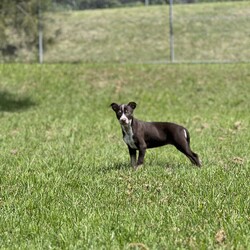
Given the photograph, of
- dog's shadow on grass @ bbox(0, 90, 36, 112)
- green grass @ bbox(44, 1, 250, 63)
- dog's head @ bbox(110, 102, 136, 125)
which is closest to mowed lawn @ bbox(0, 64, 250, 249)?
dog's shadow on grass @ bbox(0, 90, 36, 112)

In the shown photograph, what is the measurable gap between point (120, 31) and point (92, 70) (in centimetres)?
687

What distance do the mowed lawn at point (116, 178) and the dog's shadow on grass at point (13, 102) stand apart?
0.05 metres

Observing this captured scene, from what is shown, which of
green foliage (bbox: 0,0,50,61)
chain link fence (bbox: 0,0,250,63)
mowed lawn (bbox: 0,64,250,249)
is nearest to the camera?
mowed lawn (bbox: 0,64,250,249)

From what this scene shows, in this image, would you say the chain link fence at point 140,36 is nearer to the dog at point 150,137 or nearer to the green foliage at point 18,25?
the green foliage at point 18,25

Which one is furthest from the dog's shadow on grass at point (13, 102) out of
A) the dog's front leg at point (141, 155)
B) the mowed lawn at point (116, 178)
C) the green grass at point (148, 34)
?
the dog's front leg at point (141, 155)

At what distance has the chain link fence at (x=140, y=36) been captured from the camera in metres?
26.6

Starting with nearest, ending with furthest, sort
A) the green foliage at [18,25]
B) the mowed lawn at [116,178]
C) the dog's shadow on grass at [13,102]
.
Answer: the mowed lawn at [116,178]
the dog's shadow on grass at [13,102]
the green foliage at [18,25]

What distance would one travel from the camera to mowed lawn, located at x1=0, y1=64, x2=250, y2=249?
4664 millimetres

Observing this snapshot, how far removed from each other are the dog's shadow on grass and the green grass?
19.2 ft

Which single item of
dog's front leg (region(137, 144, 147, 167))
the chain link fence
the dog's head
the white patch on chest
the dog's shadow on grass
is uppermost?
the chain link fence

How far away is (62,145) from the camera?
11.7 meters

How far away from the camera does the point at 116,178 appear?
7.29m

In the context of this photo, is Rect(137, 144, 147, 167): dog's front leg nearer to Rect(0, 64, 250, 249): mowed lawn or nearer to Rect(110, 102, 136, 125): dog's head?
Rect(0, 64, 250, 249): mowed lawn

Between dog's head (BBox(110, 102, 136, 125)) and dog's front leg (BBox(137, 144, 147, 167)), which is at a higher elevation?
dog's head (BBox(110, 102, 136, 125))
